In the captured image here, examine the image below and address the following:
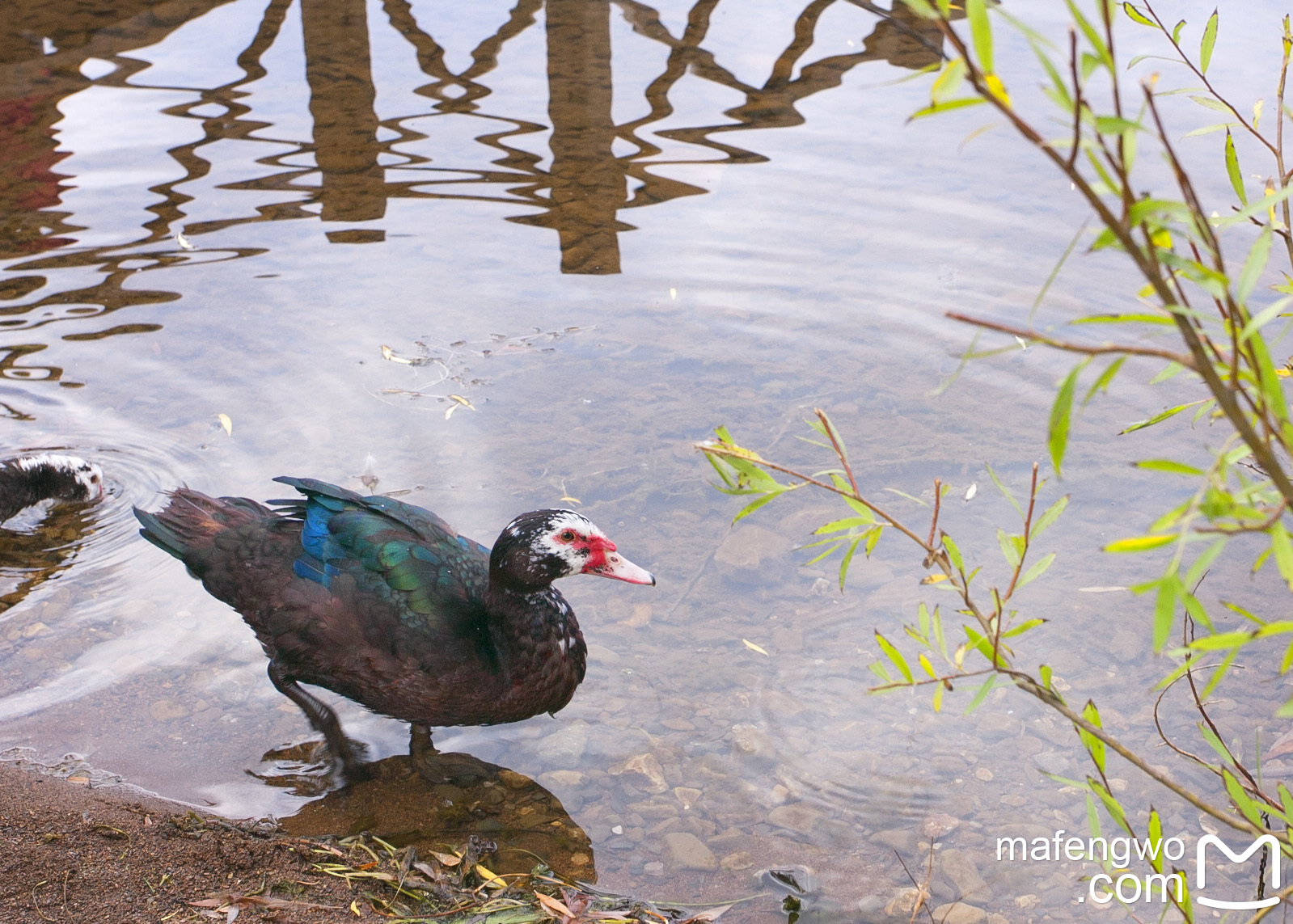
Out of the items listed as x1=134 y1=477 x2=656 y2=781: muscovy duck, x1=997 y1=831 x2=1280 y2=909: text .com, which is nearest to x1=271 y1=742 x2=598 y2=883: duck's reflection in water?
x1=134 y1=477 x2=656 y2=781: muscovy duck

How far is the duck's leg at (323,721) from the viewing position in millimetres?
4199

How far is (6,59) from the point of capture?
403 inches

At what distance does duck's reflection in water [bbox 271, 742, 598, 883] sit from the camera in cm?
384

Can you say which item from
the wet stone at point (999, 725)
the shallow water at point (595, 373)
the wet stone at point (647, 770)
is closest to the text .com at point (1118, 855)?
the shallow water at point (595, 373)

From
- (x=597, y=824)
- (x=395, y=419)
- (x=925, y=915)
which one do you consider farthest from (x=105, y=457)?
(x=925, y=915)

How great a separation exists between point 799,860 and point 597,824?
2.44ft

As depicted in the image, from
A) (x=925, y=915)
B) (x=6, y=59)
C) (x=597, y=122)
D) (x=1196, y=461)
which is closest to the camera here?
(x=925, y=915)

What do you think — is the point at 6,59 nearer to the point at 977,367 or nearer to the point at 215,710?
the point at 215,710

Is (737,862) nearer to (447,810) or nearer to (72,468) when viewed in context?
(447,810)

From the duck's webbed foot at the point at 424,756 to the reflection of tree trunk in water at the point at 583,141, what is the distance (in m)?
3.94

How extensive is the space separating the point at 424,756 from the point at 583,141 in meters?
Result: 6.10

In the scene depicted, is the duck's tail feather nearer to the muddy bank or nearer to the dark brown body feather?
the dark brown body feather

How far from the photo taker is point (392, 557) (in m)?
4.10

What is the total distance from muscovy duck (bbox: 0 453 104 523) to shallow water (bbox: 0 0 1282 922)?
16cm
